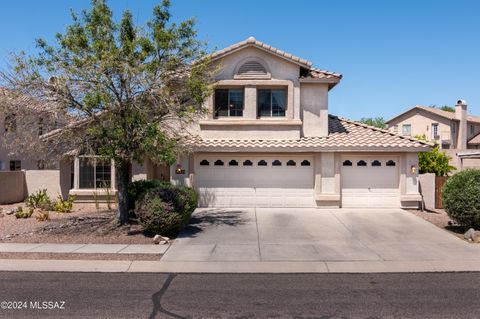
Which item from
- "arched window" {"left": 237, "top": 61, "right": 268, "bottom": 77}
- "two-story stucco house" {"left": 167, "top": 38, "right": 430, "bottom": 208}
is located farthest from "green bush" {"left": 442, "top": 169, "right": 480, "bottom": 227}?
"arched window" {"left": 237, "top": 61, "right": 268, "bottom": 77}

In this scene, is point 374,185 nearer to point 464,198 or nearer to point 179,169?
point 464,198

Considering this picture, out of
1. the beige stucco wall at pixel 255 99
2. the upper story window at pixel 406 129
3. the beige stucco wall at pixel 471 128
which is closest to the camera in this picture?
the beige stucco wall at pixel 255 99

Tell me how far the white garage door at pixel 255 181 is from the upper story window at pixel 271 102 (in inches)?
85.8

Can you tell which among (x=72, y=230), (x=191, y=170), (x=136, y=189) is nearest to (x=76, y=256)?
(x=72, y=230)

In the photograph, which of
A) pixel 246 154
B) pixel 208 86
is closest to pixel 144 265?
pixel 208 86

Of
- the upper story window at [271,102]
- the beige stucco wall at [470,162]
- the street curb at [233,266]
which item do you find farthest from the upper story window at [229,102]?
the beige stucco wall at [470,162]

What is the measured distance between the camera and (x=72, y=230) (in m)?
14.0

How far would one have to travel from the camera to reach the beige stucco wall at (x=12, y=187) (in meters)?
20.5

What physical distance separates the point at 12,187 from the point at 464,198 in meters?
20.1

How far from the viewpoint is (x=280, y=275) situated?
942 centimetres

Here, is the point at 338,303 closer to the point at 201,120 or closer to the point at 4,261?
the point at 4,261

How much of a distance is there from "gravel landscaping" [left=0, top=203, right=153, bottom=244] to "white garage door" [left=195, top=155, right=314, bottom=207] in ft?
14.0

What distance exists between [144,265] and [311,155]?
10191 millimetres

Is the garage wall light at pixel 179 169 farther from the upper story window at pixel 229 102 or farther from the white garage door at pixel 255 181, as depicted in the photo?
the upper story window at pixel 229 102
